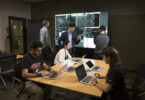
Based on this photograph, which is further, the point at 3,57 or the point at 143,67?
the point at 3,57

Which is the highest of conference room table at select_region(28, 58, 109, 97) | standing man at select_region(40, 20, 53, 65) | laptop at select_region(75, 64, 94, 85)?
standing man at select_region(40, 20, 53, 65)

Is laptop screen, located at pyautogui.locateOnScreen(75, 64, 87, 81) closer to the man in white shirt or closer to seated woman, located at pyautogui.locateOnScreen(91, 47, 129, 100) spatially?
seated woman, located at pyautogui.locateOnScreen(91, 47, 129, 100)

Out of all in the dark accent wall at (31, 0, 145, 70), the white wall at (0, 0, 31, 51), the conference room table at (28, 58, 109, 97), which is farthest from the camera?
the white wall at (0, 0, 31, 51)

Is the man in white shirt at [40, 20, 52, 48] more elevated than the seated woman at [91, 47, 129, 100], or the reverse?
the man in white shirt at [40, 20, 52, 48]

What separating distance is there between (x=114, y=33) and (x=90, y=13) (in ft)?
3.42

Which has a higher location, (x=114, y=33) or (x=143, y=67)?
(x=114, y=33)

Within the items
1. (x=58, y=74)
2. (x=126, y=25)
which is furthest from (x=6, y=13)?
(x=126, y=25)

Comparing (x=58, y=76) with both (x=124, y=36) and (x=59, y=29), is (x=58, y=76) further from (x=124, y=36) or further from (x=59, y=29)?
(x=59, y=29)

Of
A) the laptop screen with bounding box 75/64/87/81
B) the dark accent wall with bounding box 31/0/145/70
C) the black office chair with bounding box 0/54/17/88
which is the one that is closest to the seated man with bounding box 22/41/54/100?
the laptop screen with bounding box 75/64/87/81

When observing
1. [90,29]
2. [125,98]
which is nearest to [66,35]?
[90,29]

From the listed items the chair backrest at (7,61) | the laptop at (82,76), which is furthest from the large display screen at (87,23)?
the laptop at (82,76)

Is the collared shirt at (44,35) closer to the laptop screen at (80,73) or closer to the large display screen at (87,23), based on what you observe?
the large display screen at (87,23)

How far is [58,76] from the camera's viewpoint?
6.02ft

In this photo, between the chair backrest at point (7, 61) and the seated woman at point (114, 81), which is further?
the chair backrest at point (7, 61)
